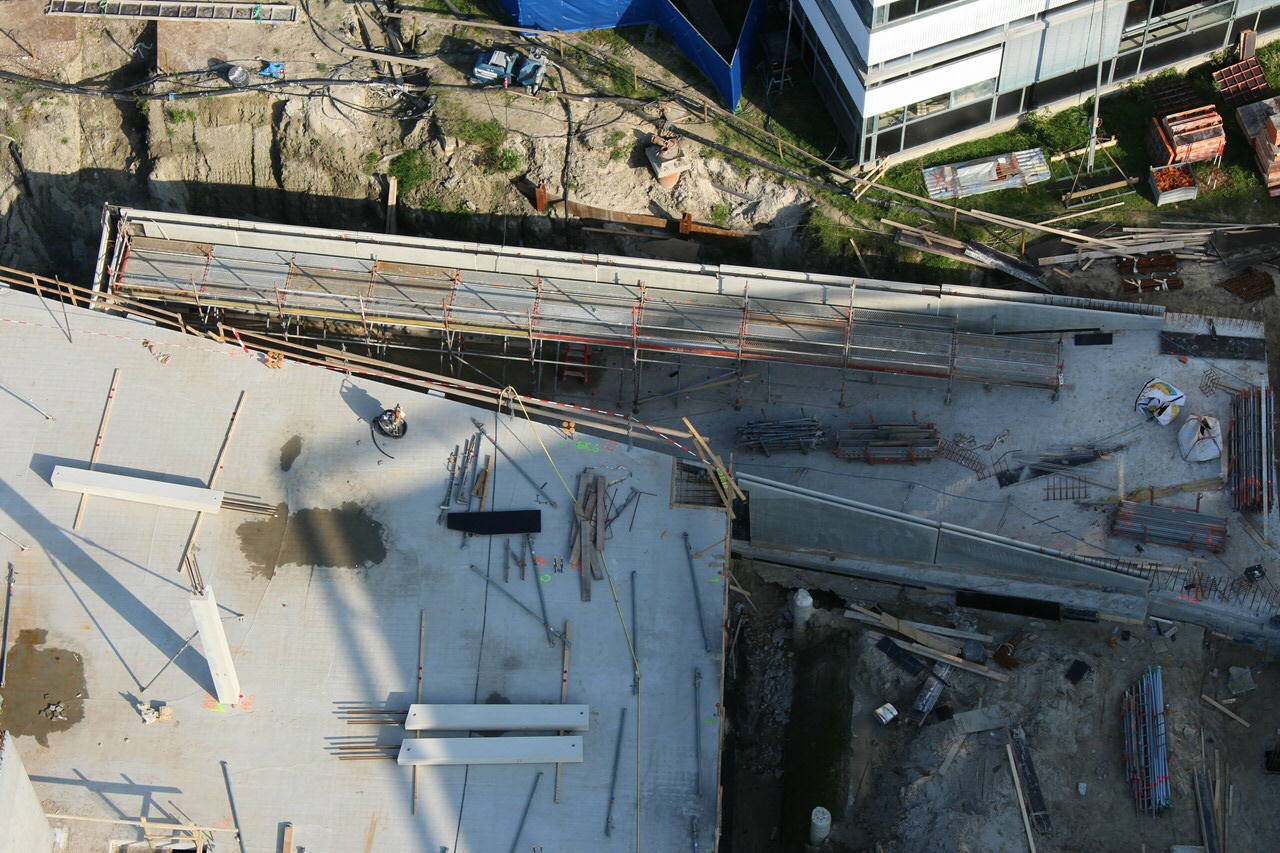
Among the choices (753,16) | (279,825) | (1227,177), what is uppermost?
(753,16)

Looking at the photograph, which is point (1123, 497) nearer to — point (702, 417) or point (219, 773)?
point (702, 417)

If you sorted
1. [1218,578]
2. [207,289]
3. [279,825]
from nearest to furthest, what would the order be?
[279,825], [1218,578], [207,289]

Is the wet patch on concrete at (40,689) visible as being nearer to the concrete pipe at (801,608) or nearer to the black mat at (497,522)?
the black mat at (497,522)

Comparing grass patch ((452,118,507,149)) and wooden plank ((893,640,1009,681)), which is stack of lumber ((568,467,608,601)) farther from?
grass patch ((452,118,507,149))

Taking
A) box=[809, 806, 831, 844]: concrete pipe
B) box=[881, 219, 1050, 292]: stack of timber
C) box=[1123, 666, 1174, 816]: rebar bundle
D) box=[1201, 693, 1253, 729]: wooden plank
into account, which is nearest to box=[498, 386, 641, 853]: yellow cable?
box=[809, 806, 831, 844]: concrete pipe

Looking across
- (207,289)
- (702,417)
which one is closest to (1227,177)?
(702,417)

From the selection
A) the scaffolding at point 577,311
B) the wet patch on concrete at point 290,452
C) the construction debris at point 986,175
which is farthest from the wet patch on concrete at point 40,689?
the construction debris at point 986,175

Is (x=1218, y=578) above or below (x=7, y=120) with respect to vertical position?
below

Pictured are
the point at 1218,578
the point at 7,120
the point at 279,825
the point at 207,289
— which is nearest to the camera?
the point at 279,825

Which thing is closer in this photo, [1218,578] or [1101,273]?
[1218,578]
